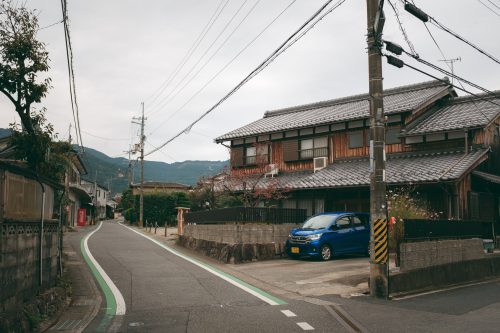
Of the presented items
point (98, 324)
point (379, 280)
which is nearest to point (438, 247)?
point (379, 280)

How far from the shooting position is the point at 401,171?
61.3 ft

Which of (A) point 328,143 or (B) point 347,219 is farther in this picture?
(A) point 328,143

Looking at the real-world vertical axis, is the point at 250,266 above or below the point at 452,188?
below

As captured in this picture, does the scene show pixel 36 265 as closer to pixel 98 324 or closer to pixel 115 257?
pixel 98 324

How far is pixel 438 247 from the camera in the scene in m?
12.4

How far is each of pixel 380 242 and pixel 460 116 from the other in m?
13.5

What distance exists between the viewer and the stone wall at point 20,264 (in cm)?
575

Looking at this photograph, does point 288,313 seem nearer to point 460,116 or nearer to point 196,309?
point 196,309

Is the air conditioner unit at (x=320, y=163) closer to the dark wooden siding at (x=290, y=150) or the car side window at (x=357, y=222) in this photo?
the dark wooden siding at (x=290, y=150)

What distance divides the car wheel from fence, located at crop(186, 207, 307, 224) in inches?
108

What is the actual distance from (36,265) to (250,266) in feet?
26.4

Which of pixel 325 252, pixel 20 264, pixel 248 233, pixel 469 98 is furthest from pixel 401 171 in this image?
pixel 20 264

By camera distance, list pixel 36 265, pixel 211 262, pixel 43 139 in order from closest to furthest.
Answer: pixel 36 265, pixel 43 139, pixel 211 262

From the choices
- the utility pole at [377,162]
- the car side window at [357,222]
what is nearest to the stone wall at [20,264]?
the utility pole at [377,162]
